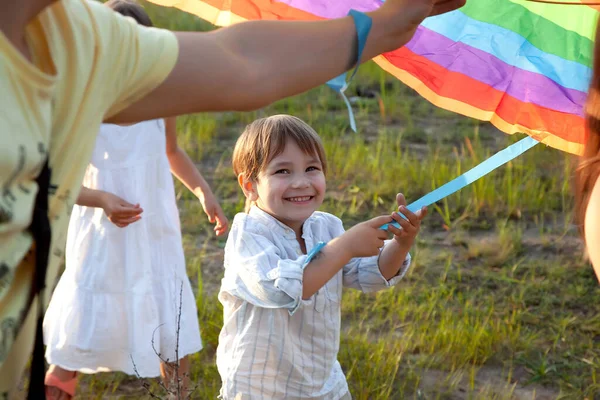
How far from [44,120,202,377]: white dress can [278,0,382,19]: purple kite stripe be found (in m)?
0.98

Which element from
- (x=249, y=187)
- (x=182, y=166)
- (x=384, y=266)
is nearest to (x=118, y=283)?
(x=182, y=166)

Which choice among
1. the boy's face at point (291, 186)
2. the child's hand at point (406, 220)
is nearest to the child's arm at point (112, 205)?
the boy's face at point (291, 186)

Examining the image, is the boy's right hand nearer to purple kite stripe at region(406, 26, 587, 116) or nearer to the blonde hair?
the blonde hair

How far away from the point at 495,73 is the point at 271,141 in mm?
673

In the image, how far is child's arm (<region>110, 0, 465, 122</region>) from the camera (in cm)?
148

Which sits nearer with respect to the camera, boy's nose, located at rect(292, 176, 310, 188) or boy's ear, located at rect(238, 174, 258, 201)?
boy's nose, located at rect(292, 176, 310, 188)

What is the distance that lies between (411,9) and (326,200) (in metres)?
3.43

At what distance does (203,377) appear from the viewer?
11.4ft

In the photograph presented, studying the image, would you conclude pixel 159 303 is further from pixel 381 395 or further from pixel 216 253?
pixel 216 253

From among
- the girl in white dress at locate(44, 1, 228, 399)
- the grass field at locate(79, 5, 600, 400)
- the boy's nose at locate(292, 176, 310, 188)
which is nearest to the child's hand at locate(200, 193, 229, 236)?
the girl in white dress at locate(44, 1, 228, 399)

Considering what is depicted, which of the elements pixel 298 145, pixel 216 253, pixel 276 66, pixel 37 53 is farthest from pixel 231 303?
pixel 216 253

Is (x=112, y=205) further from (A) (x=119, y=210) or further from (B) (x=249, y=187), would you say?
(B) (x=249, y=187)

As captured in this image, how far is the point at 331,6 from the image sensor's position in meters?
2.56

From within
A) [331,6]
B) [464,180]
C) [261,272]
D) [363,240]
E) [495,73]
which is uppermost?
[331,6]
